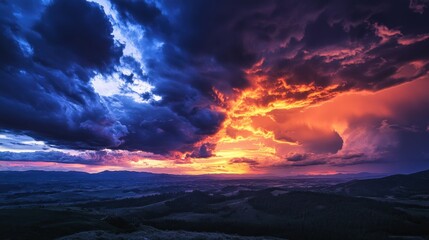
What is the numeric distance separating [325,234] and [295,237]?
2566cm

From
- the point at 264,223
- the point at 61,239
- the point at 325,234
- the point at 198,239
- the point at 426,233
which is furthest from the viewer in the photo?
the point at 264,223

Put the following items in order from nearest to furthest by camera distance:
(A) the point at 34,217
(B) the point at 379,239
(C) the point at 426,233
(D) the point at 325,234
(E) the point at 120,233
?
1. (E) the point at 120,233
2. (A) the point at 34,217
3. (B) the point at 379,239
4. (C) the point at 426,233
5. (D) the point at 325,234

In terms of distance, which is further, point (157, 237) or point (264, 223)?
point (264, 223)

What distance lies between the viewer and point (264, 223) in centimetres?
19488

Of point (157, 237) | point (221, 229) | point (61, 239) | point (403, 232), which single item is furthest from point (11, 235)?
point (403, 232)

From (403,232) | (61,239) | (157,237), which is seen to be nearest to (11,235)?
(61,239)

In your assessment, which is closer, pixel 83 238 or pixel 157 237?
pixel 83 238

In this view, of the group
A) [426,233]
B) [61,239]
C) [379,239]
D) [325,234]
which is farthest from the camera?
[325,234]

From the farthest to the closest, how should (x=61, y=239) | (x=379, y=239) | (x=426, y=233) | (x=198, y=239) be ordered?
(x=426, y=233) < (x=379, y=239) < (x=198, y=239) < (x=61, y=239)

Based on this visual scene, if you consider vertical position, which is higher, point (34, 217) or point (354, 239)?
point (34, 217)

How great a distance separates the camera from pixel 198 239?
109 m

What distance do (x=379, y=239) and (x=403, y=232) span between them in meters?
29.8

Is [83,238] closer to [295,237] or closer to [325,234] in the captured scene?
[295,237]

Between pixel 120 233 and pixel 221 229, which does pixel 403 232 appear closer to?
pixel 221 229
